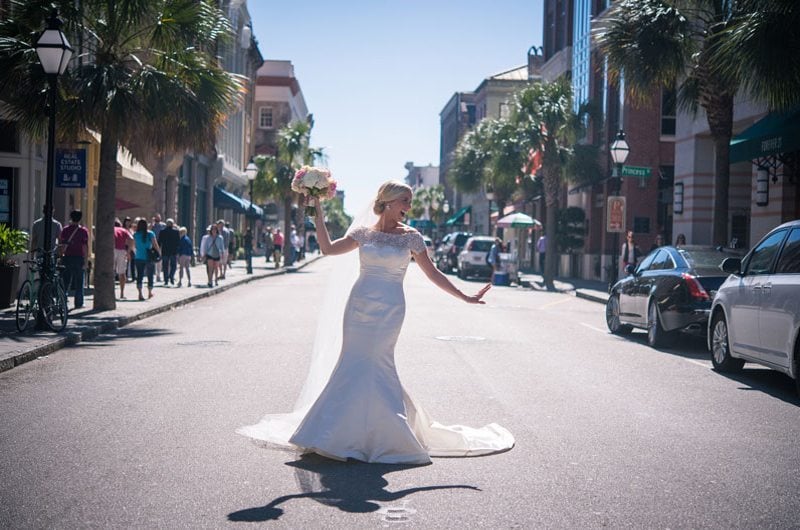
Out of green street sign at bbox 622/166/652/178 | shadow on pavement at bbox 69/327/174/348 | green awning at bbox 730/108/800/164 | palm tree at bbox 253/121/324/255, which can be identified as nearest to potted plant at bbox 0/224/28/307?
shadow on pavement at bbox 69/327/174/348

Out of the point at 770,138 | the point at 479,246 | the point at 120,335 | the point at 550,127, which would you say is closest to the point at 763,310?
the point at 120,335

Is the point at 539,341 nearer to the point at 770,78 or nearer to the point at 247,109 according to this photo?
the point at 770,78

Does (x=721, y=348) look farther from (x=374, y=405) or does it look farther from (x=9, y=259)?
(x=9, y=259)

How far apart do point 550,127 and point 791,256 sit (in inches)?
1141

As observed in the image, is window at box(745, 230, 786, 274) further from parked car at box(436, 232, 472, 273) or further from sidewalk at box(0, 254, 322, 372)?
parked car at box(436, 232, 472, 273)

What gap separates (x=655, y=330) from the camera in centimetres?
1491

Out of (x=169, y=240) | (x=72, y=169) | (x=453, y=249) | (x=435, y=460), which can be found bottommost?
(x=435, y=460)

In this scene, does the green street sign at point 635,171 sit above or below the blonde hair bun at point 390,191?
above

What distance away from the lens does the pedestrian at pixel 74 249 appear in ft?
59.4

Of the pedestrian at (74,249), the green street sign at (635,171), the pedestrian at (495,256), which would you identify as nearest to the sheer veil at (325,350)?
the pedestrian at (74,249)

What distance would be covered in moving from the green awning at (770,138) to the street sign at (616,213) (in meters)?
6.79

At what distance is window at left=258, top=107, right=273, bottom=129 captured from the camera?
88875 mm

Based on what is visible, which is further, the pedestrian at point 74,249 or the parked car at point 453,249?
the parked car at point 453,249

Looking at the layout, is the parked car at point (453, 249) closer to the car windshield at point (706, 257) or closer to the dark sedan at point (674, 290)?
the dark sedan at point (674, 290)
